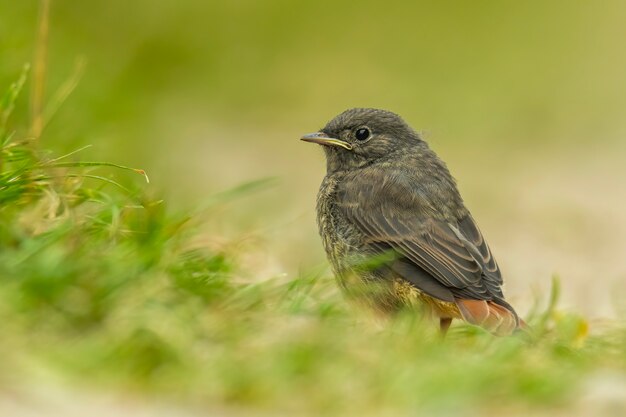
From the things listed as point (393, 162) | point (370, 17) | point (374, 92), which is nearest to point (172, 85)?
point (374, 92)

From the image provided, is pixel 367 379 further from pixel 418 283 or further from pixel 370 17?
pixel 370 17

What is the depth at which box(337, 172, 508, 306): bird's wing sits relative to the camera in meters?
6.03

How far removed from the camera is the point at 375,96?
45.8 feet

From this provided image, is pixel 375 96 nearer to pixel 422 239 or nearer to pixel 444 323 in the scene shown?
pixel 422 239

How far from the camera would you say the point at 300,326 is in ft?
15.1

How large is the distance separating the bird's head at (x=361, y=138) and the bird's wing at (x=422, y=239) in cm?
40

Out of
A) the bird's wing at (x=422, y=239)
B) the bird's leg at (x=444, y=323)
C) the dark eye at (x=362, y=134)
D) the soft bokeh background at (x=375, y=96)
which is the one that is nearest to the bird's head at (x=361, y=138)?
the dark eye at (x=362, y=134)

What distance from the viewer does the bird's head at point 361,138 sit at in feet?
23.7

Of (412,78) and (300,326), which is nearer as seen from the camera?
(300,326)

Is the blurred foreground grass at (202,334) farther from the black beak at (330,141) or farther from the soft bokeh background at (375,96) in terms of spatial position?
the soft bokeh background at (375,96)

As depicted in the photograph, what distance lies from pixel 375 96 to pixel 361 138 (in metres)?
6.76

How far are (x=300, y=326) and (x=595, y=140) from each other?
379 inches

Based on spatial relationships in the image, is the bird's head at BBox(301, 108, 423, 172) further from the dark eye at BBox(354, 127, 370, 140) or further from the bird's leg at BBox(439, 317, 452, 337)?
the bird's leg at BBox(439, 317, 452, 337)

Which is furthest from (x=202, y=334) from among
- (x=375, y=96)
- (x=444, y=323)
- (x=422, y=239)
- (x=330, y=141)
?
(x=375, y=96)
